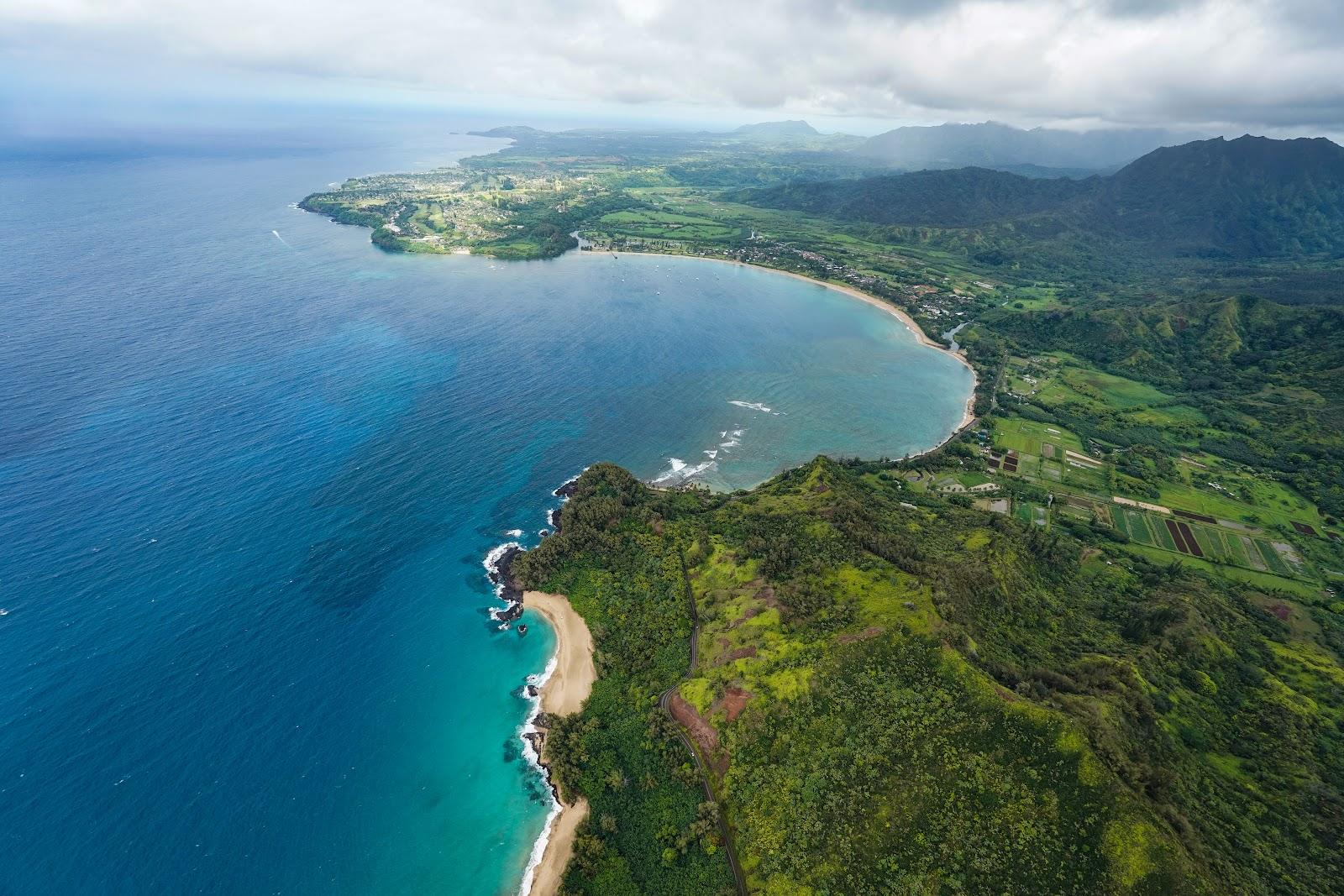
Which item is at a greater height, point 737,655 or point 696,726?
point 737,655

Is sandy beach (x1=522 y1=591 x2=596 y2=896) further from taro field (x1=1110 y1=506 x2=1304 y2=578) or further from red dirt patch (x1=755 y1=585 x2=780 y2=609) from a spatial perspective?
taro field (x1=1110 y1=506 x2=1304 y2=578)

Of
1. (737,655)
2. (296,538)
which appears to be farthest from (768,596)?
(296,538)

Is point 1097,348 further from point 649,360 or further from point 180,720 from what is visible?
point 180,720

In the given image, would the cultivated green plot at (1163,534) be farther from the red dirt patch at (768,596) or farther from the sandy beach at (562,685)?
the sandy beach at (562,685)

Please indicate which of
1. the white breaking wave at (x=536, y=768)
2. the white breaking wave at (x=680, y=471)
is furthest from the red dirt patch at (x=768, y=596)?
the white breaking wave at (x=680, y=471)

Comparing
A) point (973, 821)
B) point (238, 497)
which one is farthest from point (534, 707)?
point (238, 497)

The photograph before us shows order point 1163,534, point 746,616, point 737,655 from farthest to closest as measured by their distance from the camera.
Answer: point 1163,534 → point 746,616 → point 737,655

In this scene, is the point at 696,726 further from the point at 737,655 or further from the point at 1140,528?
the point at 1140,528
